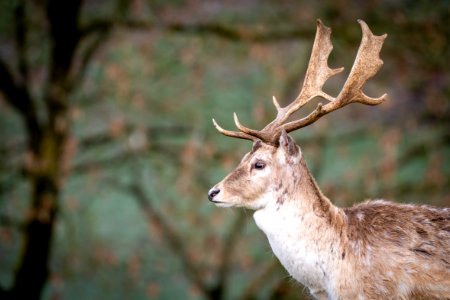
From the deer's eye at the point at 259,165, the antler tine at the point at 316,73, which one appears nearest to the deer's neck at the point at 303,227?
the deer's eye at the point at 259,165

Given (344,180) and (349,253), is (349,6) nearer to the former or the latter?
(344,180)

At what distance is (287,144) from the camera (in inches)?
180

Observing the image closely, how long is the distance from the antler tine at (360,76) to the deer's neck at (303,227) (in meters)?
0.35

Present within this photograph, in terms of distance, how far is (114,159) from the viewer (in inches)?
393

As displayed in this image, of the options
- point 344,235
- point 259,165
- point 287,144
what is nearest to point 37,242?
point 259,165

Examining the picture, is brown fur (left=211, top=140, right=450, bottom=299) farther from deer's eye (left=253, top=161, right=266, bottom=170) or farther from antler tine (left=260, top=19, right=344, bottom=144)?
antler tine (left=260, top=19, right=344, bottom=144)

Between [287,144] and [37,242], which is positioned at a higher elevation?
[287,144]

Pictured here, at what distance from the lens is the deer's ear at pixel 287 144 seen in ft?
15.0

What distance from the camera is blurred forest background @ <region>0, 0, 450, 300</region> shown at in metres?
9.26

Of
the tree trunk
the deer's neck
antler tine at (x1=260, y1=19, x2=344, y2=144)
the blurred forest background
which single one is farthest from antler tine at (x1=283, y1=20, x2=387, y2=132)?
the tree trunk

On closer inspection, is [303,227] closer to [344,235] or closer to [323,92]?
[344,235]

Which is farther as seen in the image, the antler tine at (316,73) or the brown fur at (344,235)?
the antler tine at (316,73)

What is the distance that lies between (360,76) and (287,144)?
594 mm

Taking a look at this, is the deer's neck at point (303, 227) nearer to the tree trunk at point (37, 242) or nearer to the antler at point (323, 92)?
the antler at point (323, 92)
